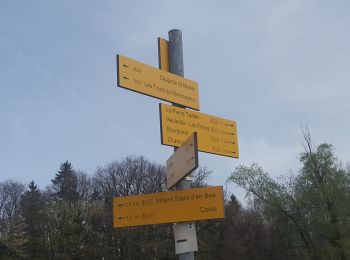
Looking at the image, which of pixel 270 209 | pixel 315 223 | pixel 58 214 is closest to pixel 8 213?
pixel 58 214

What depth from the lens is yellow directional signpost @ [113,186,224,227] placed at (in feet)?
22.0

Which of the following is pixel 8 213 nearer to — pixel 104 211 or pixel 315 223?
pixel 104 211

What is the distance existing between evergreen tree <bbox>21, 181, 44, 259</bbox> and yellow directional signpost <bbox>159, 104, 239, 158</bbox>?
126ft

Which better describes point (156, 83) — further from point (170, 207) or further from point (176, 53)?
point (170, 207)

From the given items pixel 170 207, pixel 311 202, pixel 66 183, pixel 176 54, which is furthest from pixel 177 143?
pixel 66 183

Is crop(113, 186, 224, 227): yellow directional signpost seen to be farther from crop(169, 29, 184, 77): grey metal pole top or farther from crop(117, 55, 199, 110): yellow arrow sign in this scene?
crop(169, 29, 184, 77): grey metal pole top

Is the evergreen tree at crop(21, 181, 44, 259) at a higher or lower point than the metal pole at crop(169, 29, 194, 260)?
higher

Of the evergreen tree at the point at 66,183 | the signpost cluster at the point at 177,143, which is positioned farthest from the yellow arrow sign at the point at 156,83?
the evergreen tree at the point at 66,183

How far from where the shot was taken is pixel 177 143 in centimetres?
702

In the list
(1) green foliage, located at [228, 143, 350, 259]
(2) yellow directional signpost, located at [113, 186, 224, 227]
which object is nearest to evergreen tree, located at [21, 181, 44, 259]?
(1) green foliage, located at [228, 143, 350, 259]

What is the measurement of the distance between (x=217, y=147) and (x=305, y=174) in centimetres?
3375

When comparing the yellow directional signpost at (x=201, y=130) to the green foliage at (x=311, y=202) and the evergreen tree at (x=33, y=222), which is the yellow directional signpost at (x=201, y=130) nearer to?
the green foliage at (x=311, y=202)

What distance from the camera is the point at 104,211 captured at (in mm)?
51875

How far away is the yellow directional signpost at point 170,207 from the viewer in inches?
264
